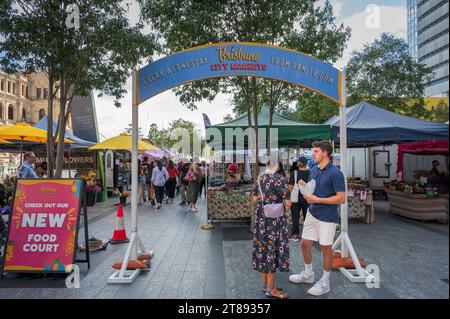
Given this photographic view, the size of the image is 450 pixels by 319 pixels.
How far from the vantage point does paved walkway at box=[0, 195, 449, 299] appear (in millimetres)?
3922

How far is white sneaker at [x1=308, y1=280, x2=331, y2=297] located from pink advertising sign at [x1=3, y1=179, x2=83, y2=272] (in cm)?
323

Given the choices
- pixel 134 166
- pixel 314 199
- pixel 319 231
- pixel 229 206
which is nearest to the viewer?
pixel 314 199

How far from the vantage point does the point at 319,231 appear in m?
3.93

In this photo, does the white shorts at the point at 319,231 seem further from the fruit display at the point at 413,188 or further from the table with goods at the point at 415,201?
the fruit display at the point at 413,188

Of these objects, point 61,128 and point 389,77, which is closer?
→ point 61,128

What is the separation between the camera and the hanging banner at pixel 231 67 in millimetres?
4809

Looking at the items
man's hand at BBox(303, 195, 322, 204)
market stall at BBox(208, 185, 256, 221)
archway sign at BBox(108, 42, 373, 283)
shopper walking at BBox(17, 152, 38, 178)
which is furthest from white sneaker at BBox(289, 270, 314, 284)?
shopper walking at BBox(17, 152, 38, 178)

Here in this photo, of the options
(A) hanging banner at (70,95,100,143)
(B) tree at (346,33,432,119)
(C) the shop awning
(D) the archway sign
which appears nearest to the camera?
(D) the archway sign

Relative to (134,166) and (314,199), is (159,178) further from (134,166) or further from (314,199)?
(314,199)

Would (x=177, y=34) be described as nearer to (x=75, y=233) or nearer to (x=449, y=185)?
(x=75, y=233)

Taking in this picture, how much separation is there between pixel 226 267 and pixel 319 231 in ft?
5.67

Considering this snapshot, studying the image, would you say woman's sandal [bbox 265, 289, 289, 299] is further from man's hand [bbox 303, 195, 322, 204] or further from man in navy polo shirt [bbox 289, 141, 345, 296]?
man's hand [bbox 303, 195, 322, 204]

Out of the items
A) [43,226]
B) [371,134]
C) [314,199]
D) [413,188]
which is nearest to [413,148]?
[413,188]
